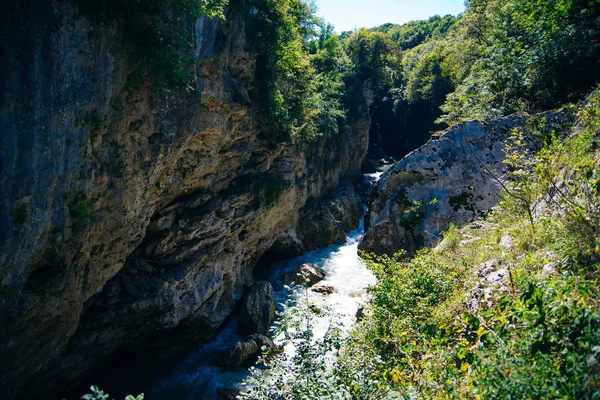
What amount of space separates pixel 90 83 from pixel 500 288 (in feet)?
29.8

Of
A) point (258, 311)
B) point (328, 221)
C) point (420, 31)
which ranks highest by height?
point (420, 31)

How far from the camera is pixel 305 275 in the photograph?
64.4 ft

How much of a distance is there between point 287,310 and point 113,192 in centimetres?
607

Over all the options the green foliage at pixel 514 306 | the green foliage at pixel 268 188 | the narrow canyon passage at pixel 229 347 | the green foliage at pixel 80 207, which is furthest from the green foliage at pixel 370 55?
the green foliage at pixel 80 207

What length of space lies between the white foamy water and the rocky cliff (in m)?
0.95

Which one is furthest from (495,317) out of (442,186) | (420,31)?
(420,31)

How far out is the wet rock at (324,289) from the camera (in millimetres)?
17984

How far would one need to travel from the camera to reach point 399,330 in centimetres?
616

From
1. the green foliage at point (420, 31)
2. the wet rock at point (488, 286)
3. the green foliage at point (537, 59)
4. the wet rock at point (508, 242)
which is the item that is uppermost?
the green foliage at point (420, 31)

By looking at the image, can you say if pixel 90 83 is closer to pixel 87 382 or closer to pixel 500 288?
pixel 500 288

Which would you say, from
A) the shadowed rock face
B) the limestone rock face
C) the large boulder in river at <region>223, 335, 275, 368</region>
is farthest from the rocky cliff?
the shadowed rock face

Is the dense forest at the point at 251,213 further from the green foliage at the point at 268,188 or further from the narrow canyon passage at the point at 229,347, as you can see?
the narrow canyon passage at the point at 229,347

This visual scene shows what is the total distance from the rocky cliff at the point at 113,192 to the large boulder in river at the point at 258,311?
109 cm

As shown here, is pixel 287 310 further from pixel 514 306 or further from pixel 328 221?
pixel 328 221
